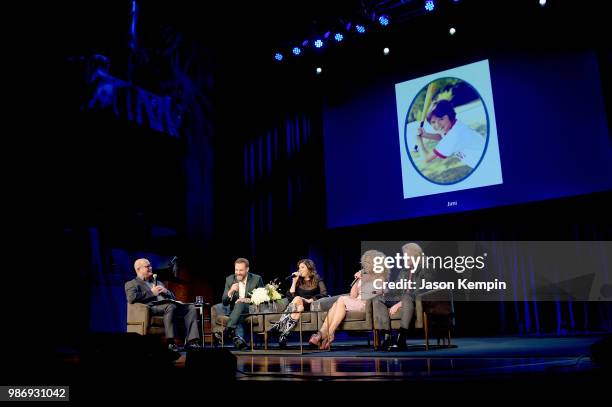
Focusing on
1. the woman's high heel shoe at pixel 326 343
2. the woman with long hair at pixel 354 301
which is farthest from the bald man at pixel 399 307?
the woman's high heel shoe at pixel 326 343

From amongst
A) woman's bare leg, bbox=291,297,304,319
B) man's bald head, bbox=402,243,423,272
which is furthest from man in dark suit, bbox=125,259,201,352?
man's bald head, bbox=402,243,423,272

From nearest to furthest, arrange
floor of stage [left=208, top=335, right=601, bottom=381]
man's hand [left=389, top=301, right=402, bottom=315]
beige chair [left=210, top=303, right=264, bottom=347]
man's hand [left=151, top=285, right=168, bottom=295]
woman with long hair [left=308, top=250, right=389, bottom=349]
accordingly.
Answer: floor of stage [left=208, top=335, right=601, bottom=381] → man's hand [left=389, top=301, right=402, bottom=315] → woman with long hair [left=308, top=250, right=389, bottom=349] → man's hand [left=151, top=285, right=168, bottom=295] → beige chair [left=210, top=303, right=264, bottom=347]

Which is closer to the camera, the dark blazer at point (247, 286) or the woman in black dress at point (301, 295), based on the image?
the woman in black dress at point (301, 295)

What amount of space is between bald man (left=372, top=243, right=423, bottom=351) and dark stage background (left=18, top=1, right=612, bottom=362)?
2271mm

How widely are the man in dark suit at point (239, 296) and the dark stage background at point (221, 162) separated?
2.11 meters

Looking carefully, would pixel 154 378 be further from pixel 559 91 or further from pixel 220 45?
pixel 220 45

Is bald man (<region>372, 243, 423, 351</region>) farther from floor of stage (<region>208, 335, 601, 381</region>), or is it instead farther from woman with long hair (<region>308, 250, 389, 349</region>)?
floor of stage (<region>208, 335, 601, 381</region>)

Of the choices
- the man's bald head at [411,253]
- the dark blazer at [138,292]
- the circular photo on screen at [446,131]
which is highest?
the circular photo on screen at [446,131]

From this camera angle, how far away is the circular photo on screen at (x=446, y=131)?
6.52 m

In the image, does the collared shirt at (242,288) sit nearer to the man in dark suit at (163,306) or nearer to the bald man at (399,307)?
the man in dark suit at (163,306)

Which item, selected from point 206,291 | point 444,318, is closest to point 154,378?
point 444,318

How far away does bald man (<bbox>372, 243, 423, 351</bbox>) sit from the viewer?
15.3ft

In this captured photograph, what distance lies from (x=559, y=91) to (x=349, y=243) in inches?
140

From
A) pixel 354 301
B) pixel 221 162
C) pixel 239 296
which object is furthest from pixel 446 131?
pixel 221 162
